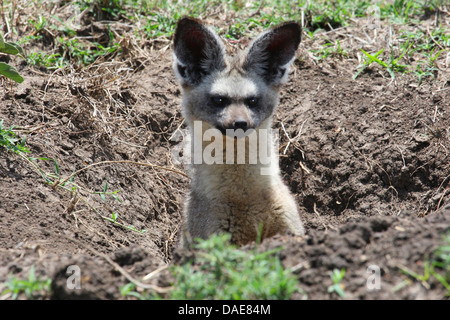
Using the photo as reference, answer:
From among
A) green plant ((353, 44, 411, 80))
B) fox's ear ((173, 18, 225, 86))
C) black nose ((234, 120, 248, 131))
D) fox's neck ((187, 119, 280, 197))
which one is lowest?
fox's neck ((187, 119, 280, 197))

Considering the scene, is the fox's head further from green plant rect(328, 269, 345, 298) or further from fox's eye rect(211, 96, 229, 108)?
green plant rect(328, 269, 345, 298)

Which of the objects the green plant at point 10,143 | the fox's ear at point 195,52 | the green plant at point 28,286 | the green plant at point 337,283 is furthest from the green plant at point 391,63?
the green plant at point 28,286

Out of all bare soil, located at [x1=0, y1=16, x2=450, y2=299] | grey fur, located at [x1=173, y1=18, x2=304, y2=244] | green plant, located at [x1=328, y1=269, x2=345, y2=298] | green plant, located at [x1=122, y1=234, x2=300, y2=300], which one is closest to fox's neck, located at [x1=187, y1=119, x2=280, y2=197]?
grey fur, located at [x1=173, y1=18, x2=304, y2=244]

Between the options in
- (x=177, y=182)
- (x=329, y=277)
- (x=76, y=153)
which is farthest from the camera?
(x=177, y=182)

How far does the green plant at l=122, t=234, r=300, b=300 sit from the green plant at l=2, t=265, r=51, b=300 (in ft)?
1.73

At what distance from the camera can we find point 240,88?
5055 millimetres

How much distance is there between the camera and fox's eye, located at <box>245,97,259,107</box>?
5.05 m

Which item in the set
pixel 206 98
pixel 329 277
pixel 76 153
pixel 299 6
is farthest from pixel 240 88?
pixel 299 6

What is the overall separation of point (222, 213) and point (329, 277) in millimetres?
2053

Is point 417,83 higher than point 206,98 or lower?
higher

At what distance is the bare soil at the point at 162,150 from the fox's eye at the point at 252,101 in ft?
5.07

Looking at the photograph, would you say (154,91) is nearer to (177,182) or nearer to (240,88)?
(177,182)

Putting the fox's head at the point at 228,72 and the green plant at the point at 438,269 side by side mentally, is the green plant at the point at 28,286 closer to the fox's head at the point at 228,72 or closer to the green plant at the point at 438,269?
the green plant at the point at 438,269

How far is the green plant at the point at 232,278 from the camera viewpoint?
9.04 feet
